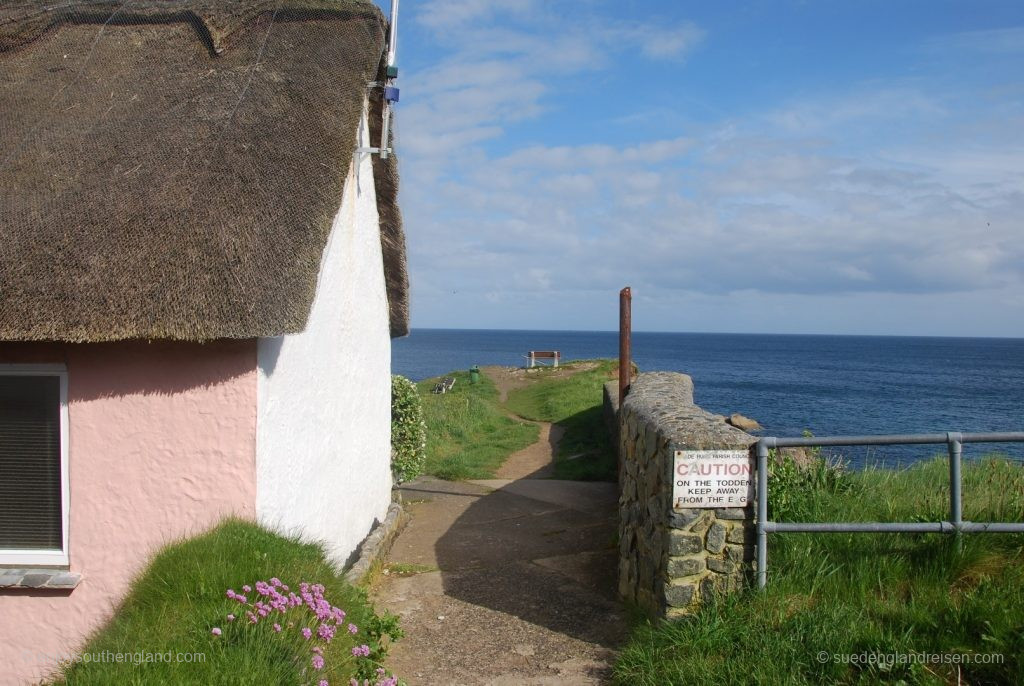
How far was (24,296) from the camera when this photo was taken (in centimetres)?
529

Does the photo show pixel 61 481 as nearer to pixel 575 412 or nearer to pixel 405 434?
pixel 405 434

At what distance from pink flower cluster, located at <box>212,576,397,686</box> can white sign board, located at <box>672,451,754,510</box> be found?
7.91 feet

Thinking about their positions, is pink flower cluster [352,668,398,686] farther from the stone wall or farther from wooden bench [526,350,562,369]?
wooden bench [526,350,562,369]

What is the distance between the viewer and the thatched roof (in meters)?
5.27

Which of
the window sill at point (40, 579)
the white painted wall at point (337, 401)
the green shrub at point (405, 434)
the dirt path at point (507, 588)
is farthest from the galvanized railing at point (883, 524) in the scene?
the green shrub at point (405, 434)

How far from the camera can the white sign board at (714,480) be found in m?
5.73

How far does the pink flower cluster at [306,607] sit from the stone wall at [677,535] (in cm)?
224

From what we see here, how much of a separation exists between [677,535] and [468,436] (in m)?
12.8

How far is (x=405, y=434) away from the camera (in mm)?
11914

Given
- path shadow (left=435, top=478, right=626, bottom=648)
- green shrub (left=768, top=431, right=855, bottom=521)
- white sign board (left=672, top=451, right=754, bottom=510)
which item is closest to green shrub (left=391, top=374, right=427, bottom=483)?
path shadow (left=435, top=478, right=626, bottom=648)

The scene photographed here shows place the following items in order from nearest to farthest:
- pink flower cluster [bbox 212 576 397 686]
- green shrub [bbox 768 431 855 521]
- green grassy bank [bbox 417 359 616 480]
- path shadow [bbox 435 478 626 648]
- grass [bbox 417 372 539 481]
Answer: pink flower cluster [bbox 212 576 397 686], green shrub [bbox 768 431 855 521], path shadow [bbox 435 478 626 648], green grassy bank [bbox 417 359 616 480], grass [bbox 417 372 539 481]

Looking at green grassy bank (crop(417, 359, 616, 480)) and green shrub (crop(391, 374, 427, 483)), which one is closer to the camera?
green shrub (crop(391, 374, 427, 483))

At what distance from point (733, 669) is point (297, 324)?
11.5 feet

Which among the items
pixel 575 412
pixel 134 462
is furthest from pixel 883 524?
pixel 575 412
